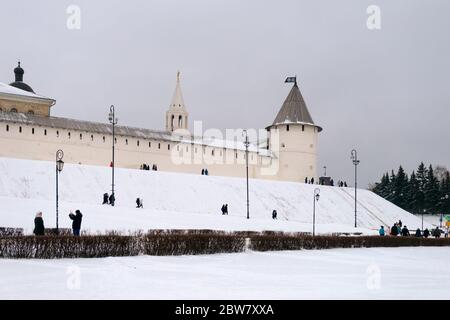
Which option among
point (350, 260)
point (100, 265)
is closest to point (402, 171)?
point (350, 260)

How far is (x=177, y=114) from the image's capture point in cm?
5897

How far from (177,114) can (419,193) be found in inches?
1049

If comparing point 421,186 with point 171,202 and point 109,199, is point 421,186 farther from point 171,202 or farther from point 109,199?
point 109,199

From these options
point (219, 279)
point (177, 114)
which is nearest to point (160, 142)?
point (177, 114)

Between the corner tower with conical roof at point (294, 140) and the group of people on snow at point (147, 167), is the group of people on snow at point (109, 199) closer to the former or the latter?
the group of people on snow at point (147, 167)

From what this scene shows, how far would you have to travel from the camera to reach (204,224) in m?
26.3

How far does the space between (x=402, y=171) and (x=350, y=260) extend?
185 feet

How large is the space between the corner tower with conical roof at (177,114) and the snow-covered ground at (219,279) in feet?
142

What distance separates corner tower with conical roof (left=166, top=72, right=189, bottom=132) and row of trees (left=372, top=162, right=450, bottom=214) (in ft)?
78.8

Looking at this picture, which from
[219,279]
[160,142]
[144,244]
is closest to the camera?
[219,279]

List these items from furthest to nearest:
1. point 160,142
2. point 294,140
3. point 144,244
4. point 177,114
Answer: point 177,114 < point 294,140 < point 160,142 < point 144,244

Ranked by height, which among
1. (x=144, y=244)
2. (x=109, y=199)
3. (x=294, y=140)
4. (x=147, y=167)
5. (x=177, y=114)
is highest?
(x=177, y=114)

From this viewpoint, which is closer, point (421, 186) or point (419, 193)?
point (419, 193)

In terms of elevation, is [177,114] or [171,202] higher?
[177,114]
